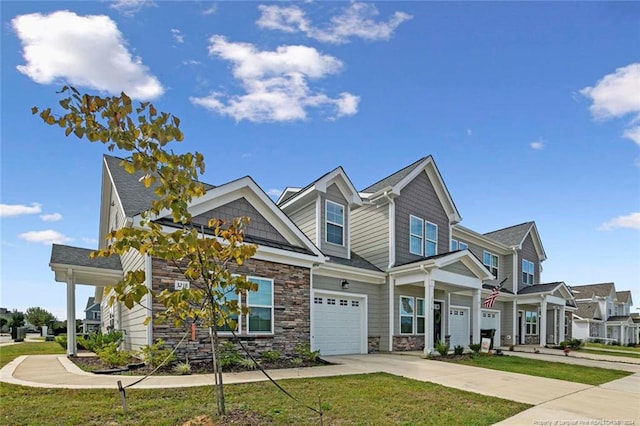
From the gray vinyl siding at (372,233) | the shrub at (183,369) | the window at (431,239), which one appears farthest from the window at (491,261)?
the shrub at (183,369)

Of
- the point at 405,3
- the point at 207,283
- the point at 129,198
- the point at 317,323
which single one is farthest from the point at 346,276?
the point at 207,283

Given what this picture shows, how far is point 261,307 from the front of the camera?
1177 cm

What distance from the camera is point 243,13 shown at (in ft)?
35.3

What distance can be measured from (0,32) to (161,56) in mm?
3495

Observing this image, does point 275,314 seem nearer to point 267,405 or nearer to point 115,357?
point 115,357

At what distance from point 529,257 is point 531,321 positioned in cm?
418

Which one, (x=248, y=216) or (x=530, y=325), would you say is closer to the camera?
(x=248, y=216)

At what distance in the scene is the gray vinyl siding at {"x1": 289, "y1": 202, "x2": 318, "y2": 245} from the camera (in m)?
15.9

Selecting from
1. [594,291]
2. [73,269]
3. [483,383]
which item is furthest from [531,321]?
[73,269]

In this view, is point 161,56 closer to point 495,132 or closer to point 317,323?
point 317,323

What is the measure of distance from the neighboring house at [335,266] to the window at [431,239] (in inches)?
2.2

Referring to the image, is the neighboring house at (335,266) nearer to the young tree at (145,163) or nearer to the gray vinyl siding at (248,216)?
the gray vinyl siding at (248,216)

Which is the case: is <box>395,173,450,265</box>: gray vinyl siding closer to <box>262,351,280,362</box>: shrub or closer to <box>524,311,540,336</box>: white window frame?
<box>262,351,280,362</box>: shrub

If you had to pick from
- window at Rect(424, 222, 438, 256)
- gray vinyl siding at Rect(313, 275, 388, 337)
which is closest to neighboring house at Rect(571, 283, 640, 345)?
window at Rect(424, 222, 438, 256)
